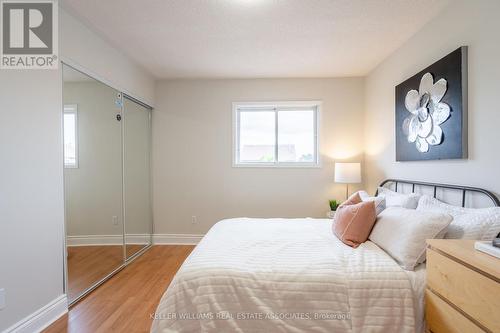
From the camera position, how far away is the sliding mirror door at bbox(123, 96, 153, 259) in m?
2.95

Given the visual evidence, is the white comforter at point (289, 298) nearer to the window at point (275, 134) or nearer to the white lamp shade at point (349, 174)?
the white lamp shade at point (349, 174)

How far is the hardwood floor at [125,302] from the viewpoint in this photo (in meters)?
1.83

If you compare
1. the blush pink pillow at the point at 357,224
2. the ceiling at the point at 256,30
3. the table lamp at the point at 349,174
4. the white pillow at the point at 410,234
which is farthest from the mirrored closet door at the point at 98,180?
the table lamp at the point at 349,174

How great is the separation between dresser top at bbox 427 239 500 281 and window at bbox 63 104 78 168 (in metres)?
2.80

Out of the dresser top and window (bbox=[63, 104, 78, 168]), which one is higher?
window (bbox=[63, 104, 78, 168])

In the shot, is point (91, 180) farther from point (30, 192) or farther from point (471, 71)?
point (471, 71)

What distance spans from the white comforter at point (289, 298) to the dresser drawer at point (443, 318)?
3.9 inches

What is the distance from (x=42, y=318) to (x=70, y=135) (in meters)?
1.48

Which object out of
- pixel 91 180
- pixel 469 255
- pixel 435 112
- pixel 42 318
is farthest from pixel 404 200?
pixel 42 318

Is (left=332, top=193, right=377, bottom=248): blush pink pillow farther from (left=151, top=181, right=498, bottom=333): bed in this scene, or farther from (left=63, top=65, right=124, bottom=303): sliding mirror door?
(left=63, top=65, right=124, bottom=303): sliding mirror door

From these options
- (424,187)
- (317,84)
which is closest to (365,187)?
(424,187)

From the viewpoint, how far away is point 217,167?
367 centimetres

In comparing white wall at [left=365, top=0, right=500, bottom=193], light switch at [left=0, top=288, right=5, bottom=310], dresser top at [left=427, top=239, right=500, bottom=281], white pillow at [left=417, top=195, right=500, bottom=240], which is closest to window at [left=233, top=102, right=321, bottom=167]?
white wall at [left=365, top=0, right=500, bottom=193]

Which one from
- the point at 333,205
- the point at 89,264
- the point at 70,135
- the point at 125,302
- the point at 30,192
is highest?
the point at 70,135
